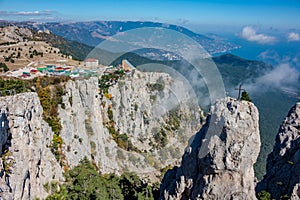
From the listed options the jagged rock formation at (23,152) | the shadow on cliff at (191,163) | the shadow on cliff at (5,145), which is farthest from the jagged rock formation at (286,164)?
the shadow on cliff at (5,145)

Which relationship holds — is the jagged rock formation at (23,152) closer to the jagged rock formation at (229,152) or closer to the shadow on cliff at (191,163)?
the shadow on cliff at (191,163)

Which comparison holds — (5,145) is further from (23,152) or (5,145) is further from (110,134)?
(110,134)

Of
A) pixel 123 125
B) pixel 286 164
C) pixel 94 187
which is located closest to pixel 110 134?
pixel 123 125

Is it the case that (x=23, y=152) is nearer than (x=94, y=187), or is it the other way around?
(x=23, y=152)

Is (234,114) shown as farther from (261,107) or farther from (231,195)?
(261,107)

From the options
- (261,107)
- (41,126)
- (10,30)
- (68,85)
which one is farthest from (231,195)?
(261,107)
